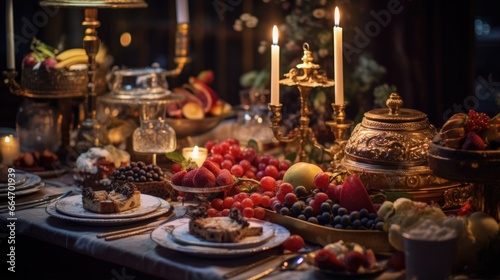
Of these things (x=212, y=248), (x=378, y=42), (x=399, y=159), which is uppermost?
(x=378, y=42)

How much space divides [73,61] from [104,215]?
3.86 feet

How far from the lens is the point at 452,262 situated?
2123mm

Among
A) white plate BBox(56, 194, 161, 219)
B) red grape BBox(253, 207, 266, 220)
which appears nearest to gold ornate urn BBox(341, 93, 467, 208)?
red grape BBox(253, 207, 266, 220)

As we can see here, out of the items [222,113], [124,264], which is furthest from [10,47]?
[124,264]

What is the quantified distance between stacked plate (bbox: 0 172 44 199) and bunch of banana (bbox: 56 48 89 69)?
Answer: 59 centimetres

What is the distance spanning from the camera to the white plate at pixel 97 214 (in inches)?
106

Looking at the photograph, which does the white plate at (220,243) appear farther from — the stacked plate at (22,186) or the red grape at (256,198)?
the stacked plate at (22,186)

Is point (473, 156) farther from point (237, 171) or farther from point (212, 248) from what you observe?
point (237, 171)

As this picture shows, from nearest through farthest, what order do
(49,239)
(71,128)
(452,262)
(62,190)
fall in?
(452,262) < (49,239) < (62,190) < (71,128)

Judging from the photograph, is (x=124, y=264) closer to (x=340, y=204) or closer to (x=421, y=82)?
(x=340, y=204)

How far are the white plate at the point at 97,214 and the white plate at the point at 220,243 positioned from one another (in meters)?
0.29

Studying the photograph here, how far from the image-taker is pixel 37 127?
3.70 metres

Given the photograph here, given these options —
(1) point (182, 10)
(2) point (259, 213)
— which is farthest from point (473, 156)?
(1) point (182, 10)

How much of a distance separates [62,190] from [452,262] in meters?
1.71
